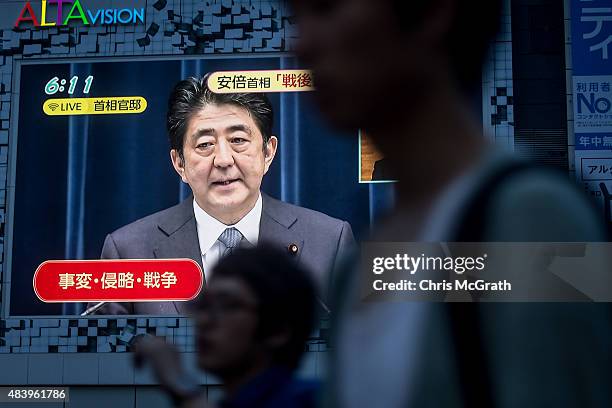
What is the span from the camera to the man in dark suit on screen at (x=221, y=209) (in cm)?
1147

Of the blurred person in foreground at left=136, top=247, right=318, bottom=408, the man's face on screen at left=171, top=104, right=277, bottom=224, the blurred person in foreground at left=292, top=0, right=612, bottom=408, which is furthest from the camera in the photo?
the man's face on screen at left=171, top=104, right=277, bottom=224

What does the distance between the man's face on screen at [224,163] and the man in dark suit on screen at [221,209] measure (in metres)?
0.01

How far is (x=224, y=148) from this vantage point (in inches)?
453

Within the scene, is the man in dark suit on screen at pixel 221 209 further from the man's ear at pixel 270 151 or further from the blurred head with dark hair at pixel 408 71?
the blurred head with dark hair at pixel 408 71

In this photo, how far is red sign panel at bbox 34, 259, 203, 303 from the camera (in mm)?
11531

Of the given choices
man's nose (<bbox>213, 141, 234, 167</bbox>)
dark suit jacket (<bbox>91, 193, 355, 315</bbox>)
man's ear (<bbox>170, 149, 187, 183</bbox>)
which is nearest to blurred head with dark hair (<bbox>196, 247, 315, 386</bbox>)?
dark suit jacket (<bbox>91, 193, 355, 315</bbox>)

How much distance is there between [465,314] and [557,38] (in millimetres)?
11636

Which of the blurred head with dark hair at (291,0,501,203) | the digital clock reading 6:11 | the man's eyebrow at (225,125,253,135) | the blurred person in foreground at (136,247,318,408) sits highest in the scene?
the digital clock reading 6:11

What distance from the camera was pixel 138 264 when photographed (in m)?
11.7

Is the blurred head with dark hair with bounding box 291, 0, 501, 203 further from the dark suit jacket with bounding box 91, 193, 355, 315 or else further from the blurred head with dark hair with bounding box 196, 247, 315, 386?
the dark suit jacket with bounding box 91, 193, 355, 315

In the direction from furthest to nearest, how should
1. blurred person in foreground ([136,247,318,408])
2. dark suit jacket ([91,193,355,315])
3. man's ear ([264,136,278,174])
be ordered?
man's ear ([264,136,278,174]) < dark suit jacket ([91,193,355,315]) < blurred person in foreground ([136,247,318,408])

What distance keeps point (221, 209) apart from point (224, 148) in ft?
2.62

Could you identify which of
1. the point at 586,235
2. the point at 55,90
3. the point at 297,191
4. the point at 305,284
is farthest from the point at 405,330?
the point at 55,90

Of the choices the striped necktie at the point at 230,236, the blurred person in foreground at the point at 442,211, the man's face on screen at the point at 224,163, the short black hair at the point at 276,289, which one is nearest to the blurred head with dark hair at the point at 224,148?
the man's face on screen at the point at 224,163
